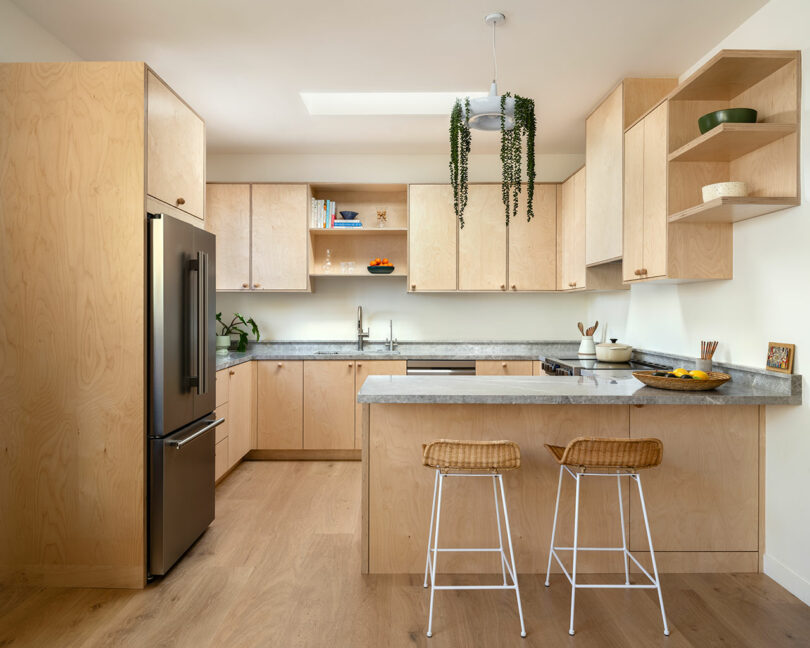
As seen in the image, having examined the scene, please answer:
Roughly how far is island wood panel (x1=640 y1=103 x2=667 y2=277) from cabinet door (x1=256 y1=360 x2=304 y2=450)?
9.35 ft

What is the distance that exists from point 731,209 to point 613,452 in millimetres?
1314

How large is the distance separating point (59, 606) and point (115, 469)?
0.58 meters

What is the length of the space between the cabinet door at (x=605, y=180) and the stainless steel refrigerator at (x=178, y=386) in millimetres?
2527

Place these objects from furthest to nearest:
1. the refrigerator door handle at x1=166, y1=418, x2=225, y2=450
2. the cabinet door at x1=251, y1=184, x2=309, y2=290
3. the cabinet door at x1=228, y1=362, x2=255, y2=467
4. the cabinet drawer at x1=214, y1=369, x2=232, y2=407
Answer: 1. the cabinet door at x1=251, y1=184, x2=309, y2=290
2. the cabinet door at x1=228, y1=362, x2=255, y2=467
3. the cabinet drawer at x1=214, y1=369, x2=232, y2=407
4. the refrigerator door handle at x1=166, y1=418, x2=225, y2=450

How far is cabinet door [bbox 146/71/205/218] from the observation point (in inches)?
97.2

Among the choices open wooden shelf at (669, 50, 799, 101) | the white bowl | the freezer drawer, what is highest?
open wooden shelf at (669, 50, 799, 101)

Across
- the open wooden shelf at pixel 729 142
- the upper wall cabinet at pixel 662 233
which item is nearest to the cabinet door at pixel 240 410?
the upper wall cabinet at pixel 662 233

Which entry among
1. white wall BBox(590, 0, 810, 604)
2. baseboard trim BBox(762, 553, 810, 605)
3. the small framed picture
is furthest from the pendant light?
baseboard trim BBox(762, 553, 810, 605)

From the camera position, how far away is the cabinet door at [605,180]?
133 inches

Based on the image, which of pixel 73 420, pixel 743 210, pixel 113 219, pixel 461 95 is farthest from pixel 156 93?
pixel 743 210

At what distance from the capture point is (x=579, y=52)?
2.96 metres

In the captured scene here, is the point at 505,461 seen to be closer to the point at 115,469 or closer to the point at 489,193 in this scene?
the point at 115,469

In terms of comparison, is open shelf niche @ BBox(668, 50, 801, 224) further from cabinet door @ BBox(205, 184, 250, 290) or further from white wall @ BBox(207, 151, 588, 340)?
cabinet door @ BBox(205, 184, 250, 290)

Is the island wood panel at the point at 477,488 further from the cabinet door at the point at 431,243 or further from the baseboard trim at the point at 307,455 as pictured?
the cabinet door at the point at 431,243
